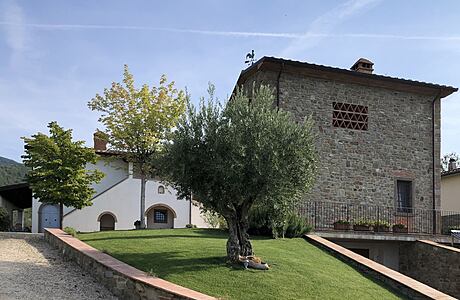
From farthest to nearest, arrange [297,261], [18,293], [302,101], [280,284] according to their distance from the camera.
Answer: [302,101]
[297,261]
[280,284]
[18,293]

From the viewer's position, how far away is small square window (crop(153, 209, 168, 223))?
112ft

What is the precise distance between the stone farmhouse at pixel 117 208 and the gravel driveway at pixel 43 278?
15906mm

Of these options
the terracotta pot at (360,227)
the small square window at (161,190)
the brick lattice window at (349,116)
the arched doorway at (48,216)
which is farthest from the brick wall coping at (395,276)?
the arched doorway at (48,216)

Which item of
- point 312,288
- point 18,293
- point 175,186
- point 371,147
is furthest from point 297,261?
point 371,147

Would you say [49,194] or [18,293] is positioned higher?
[49,194]

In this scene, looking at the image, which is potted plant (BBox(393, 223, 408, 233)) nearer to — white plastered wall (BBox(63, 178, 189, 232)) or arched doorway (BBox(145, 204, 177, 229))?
white plastered wall (BBox(63, 178, 189, 232))

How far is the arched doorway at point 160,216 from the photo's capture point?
1332 inches

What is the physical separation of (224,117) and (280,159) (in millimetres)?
1612

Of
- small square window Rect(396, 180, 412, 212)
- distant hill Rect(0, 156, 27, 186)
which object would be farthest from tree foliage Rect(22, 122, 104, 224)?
distant hill Rect(0, 156, 27, 186)

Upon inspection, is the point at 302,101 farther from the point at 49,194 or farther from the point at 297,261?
the point at 49,194

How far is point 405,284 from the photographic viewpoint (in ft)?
38.8

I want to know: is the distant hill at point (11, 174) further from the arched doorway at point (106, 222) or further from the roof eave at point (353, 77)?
the roof eave at point (353, 77)

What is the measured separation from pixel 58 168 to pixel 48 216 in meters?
11.8

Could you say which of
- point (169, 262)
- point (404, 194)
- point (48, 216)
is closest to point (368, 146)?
point (404, 194)
